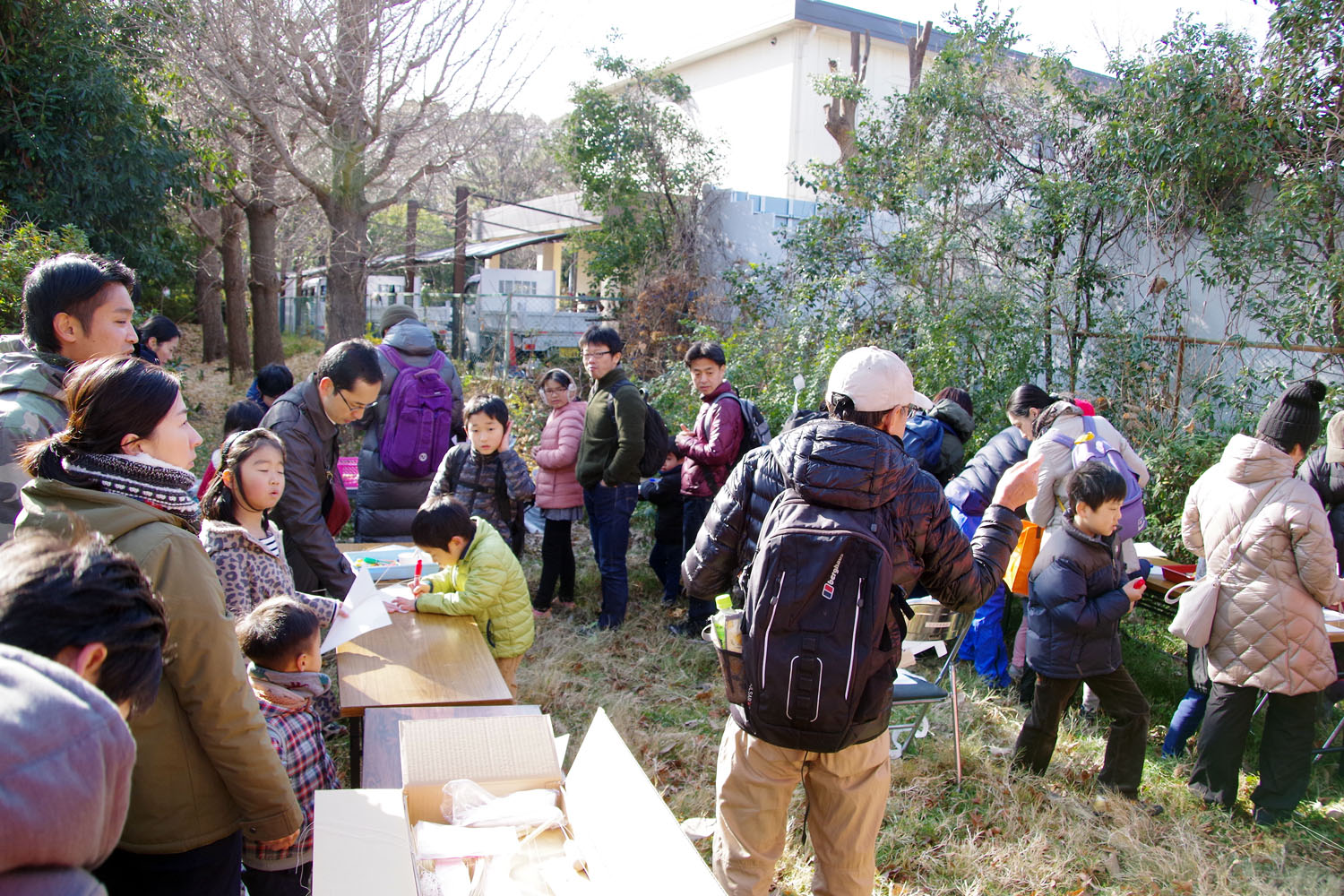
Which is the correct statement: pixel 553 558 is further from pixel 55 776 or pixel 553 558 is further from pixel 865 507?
pixel 55 776

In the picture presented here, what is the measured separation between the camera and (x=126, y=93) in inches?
372

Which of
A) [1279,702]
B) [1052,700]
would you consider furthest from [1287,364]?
[1052,700]

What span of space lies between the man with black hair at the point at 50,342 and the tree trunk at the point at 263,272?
41.6ft

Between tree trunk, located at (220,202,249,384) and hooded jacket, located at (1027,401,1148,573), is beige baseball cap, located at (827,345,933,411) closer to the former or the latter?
hooded jacket, located at (1027,401,1148,573)

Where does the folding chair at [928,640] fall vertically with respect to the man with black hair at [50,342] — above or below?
below

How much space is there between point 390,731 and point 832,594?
4.71ft

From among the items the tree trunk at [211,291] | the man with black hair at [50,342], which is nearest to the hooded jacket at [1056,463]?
the man with black hair at [50,342]

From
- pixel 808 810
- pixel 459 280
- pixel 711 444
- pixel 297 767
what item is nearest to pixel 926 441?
pixel 711 444

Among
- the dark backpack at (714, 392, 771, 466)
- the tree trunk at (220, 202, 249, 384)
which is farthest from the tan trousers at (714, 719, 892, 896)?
the tree trunk at (220, 202, 249, 384)

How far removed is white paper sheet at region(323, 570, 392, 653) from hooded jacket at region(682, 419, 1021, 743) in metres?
1.21

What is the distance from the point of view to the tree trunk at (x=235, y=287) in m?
16.0

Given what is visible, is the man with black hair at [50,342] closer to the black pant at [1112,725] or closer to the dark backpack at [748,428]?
the dark backpack at [748,428]

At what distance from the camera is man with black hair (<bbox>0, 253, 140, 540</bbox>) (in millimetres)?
2443

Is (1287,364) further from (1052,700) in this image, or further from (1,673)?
(1,673)
